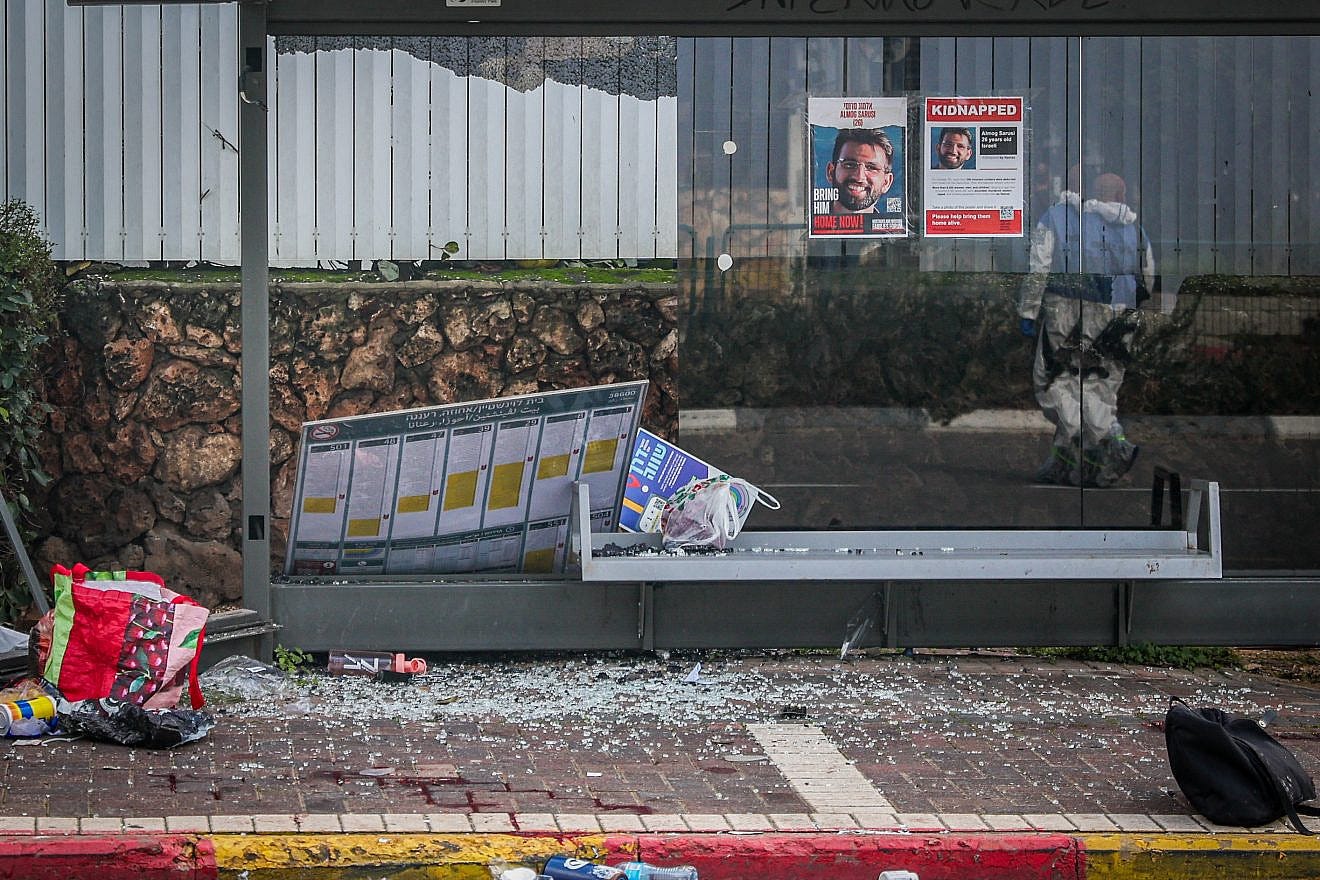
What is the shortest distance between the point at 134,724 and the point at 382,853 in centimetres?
158

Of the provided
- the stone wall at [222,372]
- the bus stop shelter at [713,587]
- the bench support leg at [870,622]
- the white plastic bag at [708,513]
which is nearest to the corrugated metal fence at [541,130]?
the bus stop shelter at [713,587]

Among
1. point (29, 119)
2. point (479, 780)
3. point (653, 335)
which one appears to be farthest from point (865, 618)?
point (29, 119)

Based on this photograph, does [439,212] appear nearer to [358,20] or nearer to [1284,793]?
[358,20]

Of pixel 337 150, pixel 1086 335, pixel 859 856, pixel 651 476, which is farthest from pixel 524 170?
pixel 859 856

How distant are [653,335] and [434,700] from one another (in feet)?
6.71

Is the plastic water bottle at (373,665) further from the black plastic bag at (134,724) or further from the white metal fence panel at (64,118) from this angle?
the white metal fence panel at (64,118)

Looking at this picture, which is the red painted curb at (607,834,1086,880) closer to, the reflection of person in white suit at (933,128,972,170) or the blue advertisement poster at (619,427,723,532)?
the blue advertisement poster at (619,427,723,532)

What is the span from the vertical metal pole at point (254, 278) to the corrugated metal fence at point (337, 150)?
0.29 meters

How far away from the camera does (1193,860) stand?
201 inches

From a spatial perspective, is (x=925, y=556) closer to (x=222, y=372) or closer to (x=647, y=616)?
(x=647, y=616)

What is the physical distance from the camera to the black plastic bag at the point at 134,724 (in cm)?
599

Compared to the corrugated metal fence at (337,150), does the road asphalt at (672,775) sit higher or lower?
lower

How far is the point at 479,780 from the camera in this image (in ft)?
18.8

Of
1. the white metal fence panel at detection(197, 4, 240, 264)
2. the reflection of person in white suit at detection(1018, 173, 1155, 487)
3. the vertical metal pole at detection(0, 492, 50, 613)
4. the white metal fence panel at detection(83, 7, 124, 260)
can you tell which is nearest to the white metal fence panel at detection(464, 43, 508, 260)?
the white metal fence panel at detection(197, 4, 240, 264)
